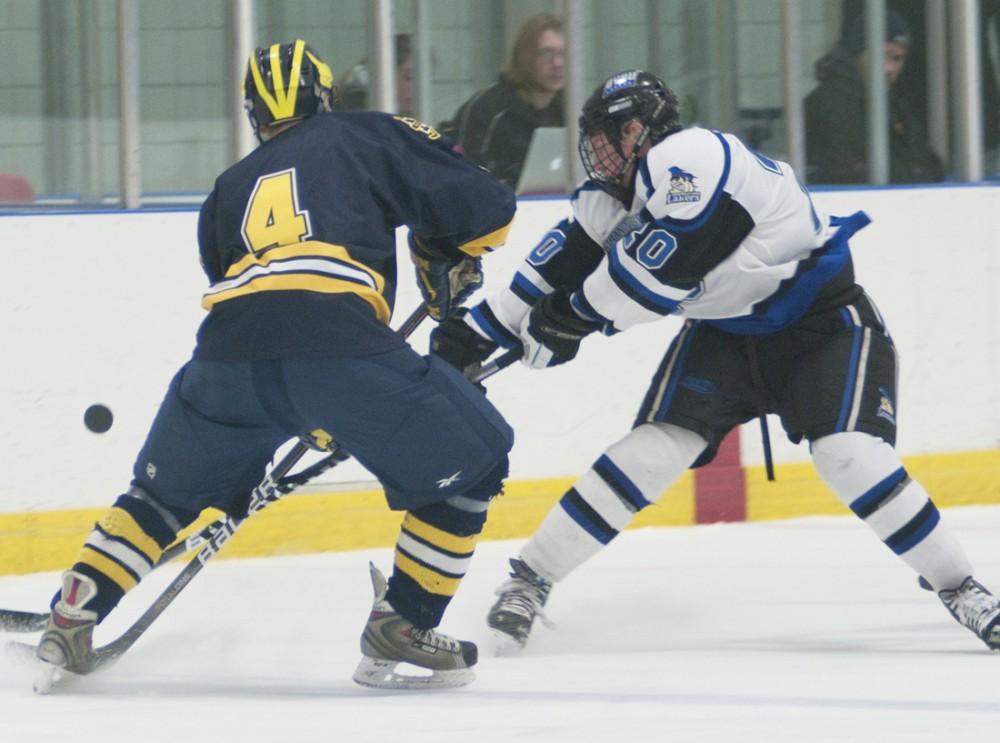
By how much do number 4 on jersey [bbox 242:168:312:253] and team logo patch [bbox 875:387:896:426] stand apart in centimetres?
117

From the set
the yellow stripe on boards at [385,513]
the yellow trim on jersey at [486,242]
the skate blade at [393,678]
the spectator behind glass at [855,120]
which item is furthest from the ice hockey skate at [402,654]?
the spectator behind glass at [855,120]

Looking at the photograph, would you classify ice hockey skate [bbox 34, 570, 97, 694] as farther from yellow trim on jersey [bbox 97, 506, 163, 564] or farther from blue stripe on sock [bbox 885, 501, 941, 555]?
blue stripe on sock [bbox 885, 501, 941, 555]

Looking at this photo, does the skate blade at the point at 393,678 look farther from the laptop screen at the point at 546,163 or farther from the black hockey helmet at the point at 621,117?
the laptop screen at the point at 546,163

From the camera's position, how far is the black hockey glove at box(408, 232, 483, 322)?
295 cm

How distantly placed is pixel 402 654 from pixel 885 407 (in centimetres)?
103

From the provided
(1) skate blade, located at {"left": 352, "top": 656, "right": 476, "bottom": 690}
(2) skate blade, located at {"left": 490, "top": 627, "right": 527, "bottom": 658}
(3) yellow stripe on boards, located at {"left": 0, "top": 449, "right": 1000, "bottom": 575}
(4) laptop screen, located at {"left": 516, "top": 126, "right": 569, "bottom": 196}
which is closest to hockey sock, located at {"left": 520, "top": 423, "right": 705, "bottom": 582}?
(2) skate blade, located at {"left": 490, "top": 627, "right": 527, "bottom": 658}

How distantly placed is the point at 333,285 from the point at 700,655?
1.06 m

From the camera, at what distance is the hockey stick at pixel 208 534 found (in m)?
3.09

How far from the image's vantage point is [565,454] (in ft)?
15.1

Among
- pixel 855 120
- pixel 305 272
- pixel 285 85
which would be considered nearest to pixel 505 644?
pixel 305 272

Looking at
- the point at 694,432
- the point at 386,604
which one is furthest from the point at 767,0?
the point at 386,604

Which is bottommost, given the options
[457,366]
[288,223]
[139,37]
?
[457,366]

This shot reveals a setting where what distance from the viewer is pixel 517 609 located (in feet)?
10.8

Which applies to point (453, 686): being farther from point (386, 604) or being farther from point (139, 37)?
point (139, 37)
